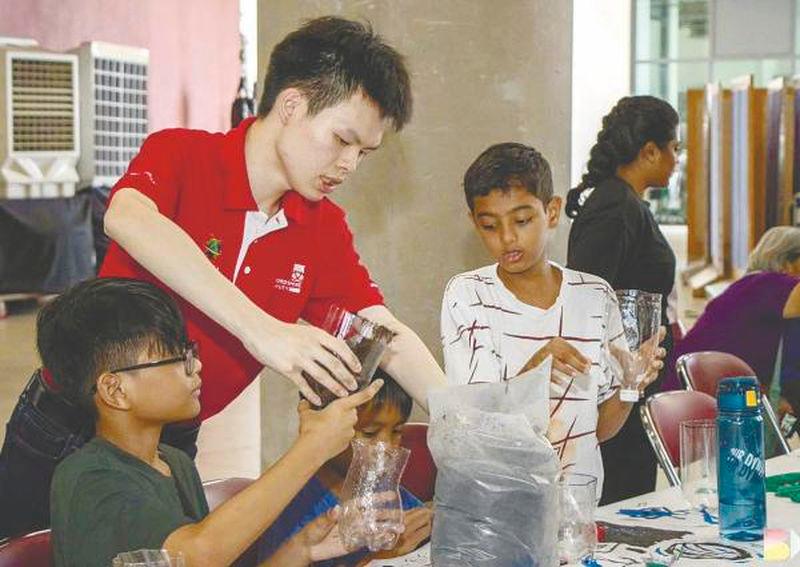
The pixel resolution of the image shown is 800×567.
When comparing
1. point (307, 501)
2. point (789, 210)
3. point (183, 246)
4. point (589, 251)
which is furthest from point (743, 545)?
point (789, 210)

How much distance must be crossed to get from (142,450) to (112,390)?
109 millimetres

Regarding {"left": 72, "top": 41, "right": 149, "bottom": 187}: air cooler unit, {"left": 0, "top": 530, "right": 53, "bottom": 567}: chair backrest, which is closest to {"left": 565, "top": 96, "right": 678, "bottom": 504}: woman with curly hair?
{"left": 0, "top": 530, "right": 53, "bottom": 567}: chair backrest

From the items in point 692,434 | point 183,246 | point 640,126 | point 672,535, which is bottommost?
point 672,535

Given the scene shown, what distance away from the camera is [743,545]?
2311mm

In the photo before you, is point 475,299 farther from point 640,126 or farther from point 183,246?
point 640,126

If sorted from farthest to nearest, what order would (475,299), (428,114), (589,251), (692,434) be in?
(428,114) < (589,251) < (475,299) < (692,434)

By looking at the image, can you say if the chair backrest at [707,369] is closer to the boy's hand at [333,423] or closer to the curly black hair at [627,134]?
the curly black hair at [627,134]

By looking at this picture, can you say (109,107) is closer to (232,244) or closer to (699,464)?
(232,244)

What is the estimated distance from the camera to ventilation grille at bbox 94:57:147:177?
1342cm

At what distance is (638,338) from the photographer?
100 inches

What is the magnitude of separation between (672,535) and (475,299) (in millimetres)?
717

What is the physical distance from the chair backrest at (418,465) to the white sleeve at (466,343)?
0.94 ft

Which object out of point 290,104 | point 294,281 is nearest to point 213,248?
point 294,281

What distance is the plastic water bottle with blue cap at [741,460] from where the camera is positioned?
2277 mm
